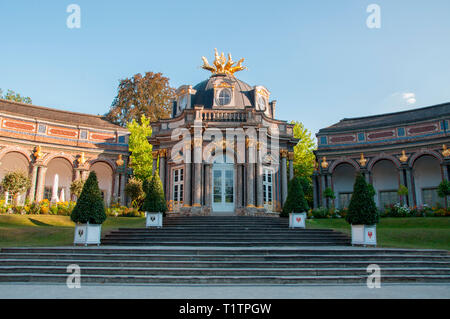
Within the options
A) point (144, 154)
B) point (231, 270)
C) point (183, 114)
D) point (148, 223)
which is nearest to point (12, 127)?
point (144, 154)

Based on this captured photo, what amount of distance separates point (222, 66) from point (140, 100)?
1656 cm

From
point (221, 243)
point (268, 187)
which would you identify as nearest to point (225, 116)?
point (268, 187)

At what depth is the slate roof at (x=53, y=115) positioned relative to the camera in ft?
106

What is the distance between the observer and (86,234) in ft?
45.0

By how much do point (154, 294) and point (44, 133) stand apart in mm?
29417

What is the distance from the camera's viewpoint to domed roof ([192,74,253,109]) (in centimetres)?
2642

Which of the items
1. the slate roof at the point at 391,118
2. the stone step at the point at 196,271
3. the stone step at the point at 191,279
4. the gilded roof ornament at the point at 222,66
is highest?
the gilded roof ornament at the point at 222,66

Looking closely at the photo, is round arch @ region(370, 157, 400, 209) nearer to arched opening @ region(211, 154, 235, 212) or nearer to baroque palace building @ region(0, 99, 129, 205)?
arched opening @ region(211, 154, 235, 212)

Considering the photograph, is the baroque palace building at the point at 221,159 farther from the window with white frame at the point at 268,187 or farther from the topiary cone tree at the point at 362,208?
the topiary cone tree at the point at 362,208

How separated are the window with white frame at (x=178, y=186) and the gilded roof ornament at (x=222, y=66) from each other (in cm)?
919

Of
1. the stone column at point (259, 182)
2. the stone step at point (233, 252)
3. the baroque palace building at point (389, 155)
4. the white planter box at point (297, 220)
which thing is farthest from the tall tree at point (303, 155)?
the stone step at point (233, 252)

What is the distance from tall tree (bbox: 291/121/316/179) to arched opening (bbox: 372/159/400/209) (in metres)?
7.44
